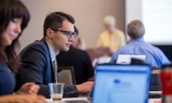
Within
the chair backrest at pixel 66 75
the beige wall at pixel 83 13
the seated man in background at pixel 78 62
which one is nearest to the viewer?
the chair backrest at pixel 66 75

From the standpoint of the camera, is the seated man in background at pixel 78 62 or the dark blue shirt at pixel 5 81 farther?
the seated man in background at pixel 78 62

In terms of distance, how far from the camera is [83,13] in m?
6.78

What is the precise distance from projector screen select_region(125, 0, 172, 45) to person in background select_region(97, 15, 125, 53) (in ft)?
1.02

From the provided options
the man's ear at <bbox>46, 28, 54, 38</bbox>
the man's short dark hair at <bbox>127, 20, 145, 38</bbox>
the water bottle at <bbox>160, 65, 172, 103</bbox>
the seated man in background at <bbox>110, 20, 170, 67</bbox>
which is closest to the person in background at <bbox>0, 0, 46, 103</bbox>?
the water bottle at <bbox>160, 65, 172, 103</bbox>

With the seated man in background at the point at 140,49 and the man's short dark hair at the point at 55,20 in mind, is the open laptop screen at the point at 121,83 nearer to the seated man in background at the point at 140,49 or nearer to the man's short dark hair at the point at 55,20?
the man's short dark hair at the point at 55,20

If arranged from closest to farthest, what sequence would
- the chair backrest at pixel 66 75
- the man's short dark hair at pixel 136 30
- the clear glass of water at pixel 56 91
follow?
the clear glass of water at pixel 56 91, the chair backrest at pixel 66 75, the man's short dark hair at pixel 136 30

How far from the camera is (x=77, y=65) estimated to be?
12.1ft

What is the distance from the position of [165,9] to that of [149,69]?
197 inches

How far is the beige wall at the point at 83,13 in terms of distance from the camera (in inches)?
266

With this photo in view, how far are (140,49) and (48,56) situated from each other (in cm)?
171

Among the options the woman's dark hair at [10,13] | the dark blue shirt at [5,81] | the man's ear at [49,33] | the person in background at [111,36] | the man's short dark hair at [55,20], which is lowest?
→ the person in background at [111,36]

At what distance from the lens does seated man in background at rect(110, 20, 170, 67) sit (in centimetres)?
381

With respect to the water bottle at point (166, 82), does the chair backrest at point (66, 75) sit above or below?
below

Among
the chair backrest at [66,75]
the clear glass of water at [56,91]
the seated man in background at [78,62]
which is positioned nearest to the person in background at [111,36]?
the seated man in background at [78,62]
